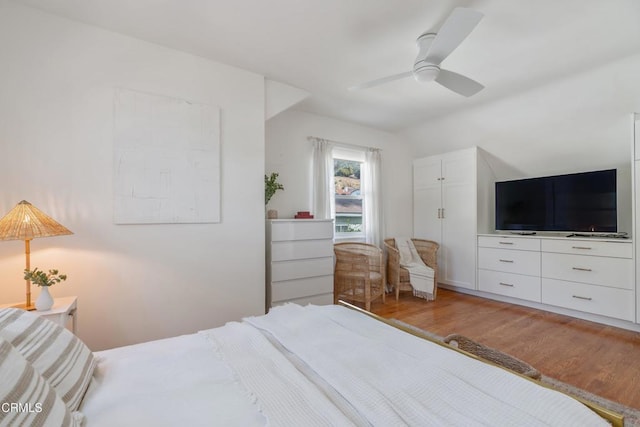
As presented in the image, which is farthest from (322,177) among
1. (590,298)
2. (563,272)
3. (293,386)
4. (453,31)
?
(590,298)

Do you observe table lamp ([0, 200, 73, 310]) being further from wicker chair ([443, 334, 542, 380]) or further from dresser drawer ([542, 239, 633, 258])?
dresser drawer ([542, 239, 633, 258])

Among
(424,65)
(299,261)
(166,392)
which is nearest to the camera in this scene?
(166,392)

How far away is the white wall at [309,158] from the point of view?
12.6 feet

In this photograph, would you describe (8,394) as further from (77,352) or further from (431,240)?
(431,240)

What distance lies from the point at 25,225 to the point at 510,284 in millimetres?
4850

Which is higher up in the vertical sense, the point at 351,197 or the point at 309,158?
the point at 309,158

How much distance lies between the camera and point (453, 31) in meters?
1.84

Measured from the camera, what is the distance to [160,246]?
2.51 m

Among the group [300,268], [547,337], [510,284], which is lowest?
[547,337]

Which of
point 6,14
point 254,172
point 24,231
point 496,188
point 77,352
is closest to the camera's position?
point 77,352

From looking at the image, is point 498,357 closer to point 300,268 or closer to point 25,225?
point 300,268

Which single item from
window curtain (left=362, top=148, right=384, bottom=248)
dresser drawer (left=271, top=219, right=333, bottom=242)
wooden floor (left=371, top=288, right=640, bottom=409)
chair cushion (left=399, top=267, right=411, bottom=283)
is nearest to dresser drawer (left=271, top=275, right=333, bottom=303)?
dresser drawer (left=271, top=219, right=333, bottom=242)

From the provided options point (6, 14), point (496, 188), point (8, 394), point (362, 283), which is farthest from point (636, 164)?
point (6, 14)

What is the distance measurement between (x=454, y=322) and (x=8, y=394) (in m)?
3.48
